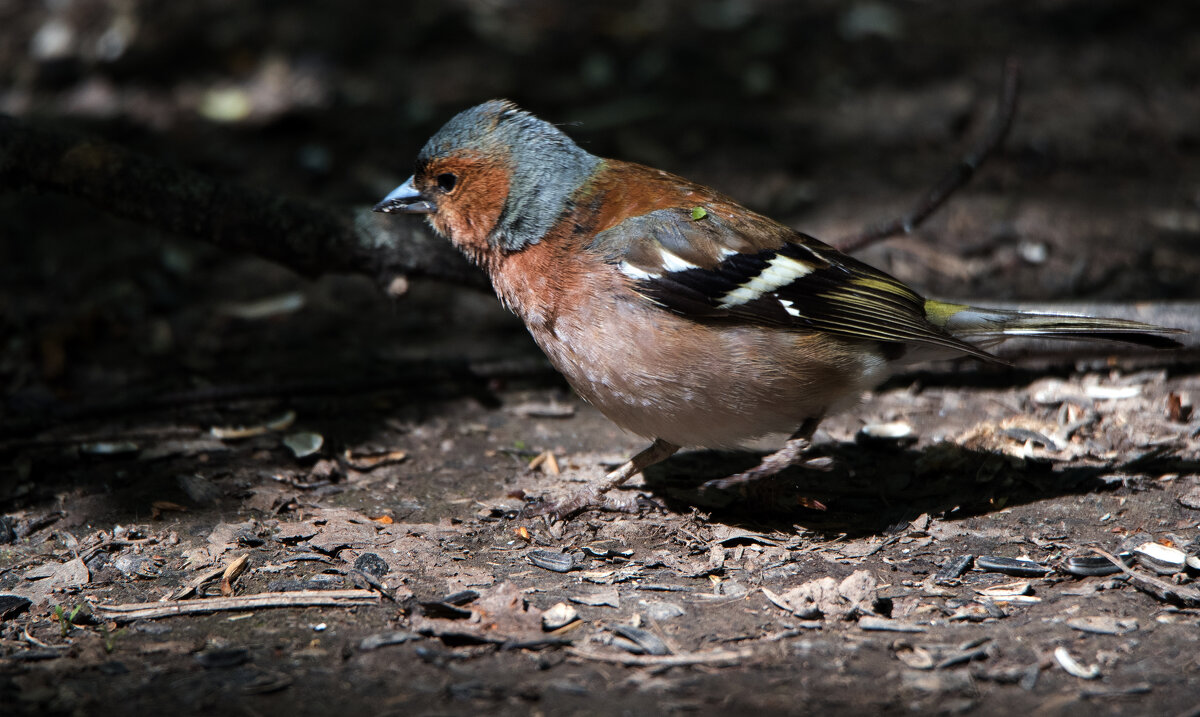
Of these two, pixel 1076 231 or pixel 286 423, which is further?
pixel 1076 231

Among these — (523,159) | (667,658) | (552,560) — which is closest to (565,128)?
(523,159)

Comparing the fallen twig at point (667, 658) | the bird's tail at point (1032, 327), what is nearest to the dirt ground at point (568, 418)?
the fallen twig at point (667, 658)

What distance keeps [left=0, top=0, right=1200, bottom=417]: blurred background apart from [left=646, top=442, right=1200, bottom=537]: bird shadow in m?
1.69

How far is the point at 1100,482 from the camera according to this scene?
4.29 m

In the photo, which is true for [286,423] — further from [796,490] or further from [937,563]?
[937,563]

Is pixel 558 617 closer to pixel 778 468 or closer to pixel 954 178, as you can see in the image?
pixel 778 468

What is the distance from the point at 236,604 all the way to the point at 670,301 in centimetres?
189

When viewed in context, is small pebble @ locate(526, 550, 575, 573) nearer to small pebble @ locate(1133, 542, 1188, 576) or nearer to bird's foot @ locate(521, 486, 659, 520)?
bird's foot @ locate(521, 486, 659, 520)

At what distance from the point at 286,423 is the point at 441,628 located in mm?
2142

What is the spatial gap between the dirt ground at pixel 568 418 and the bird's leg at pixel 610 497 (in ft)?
0.27

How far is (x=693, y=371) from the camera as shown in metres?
3.88

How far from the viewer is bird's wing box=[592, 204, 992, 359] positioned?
3.91 meters

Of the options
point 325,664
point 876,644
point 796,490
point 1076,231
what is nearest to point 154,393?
point 325,664

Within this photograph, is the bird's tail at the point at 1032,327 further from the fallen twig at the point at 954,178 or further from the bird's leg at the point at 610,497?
the bird's leg at the point at 610,497
